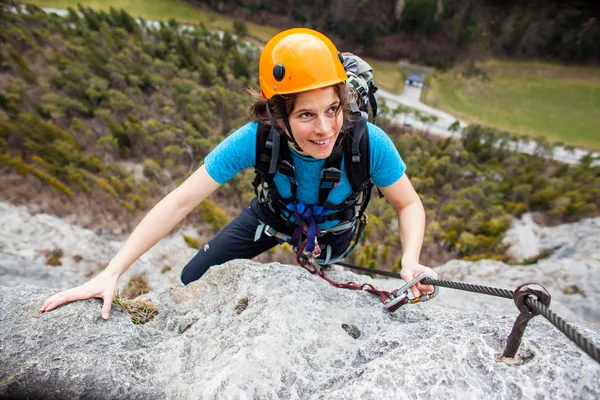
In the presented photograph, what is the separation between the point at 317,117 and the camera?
1.87 meters

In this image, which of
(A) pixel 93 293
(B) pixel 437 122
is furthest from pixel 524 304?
(B) pixel 437 122

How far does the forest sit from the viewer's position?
8.45 m

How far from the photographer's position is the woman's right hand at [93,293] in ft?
6.30

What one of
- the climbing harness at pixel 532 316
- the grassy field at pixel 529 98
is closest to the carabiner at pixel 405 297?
the climbing harness at pixel 532 316

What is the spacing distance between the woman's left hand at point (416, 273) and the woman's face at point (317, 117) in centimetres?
93

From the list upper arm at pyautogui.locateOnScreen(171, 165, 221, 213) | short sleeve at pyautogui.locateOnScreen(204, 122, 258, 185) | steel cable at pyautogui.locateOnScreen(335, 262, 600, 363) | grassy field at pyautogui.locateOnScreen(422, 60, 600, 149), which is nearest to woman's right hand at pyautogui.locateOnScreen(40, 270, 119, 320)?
upper arm at pyautogui.locateOnScreen(171, 165, 221, 213)

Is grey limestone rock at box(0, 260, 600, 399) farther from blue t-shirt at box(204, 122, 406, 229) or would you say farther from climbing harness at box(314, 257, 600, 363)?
blue t-shirt at box(204, 122, 406, 229)

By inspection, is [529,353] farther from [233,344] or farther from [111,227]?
[111,227]

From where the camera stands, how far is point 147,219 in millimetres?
2139

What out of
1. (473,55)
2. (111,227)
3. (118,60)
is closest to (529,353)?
(111,227)

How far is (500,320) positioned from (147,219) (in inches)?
84.6

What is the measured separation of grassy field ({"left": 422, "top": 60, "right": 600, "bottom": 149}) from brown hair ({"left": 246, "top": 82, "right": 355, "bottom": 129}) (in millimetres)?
33813

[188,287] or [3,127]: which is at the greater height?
[188,287]

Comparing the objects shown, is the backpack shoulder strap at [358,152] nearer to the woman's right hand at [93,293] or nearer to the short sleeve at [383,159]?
the short sleeve at [383,159]
